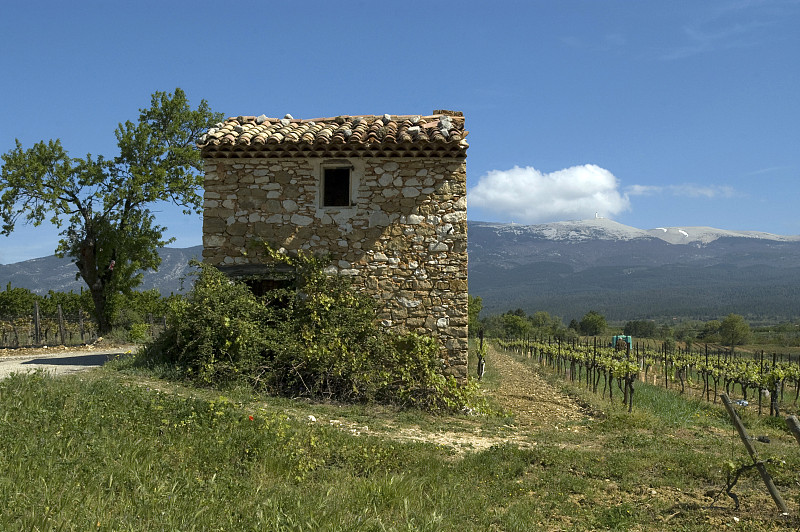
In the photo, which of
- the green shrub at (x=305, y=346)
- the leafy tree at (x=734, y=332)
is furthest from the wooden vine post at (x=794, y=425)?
the leafy tree at (x=734, y=332)

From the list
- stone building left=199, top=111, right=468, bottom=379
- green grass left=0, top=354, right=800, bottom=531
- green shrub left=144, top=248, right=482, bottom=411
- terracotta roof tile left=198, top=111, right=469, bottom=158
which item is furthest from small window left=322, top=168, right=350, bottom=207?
green grass left=0, top=354, right=800, bottom=531

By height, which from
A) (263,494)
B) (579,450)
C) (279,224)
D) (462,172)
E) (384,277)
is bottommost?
(579,450)

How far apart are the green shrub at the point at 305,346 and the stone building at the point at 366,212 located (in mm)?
353

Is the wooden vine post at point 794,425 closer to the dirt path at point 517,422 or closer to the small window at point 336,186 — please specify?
the dirt path at point 517,422

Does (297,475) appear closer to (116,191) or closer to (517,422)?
(517,422)

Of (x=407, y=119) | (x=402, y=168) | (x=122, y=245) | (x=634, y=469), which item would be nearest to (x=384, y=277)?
(x=402, y=168)

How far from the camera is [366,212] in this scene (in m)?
10.7

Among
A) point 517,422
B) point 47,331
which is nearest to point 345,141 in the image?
point 517,422

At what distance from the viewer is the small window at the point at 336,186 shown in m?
11.1

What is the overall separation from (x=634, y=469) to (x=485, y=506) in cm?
221

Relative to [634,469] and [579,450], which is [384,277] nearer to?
[579,450]

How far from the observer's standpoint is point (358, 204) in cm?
1074

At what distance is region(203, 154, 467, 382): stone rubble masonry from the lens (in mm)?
10547

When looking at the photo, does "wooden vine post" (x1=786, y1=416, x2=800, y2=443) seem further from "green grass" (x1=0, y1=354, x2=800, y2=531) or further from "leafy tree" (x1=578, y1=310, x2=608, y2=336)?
"leafy tree" (x1=578, y1=310, x2=608, y2=336)
